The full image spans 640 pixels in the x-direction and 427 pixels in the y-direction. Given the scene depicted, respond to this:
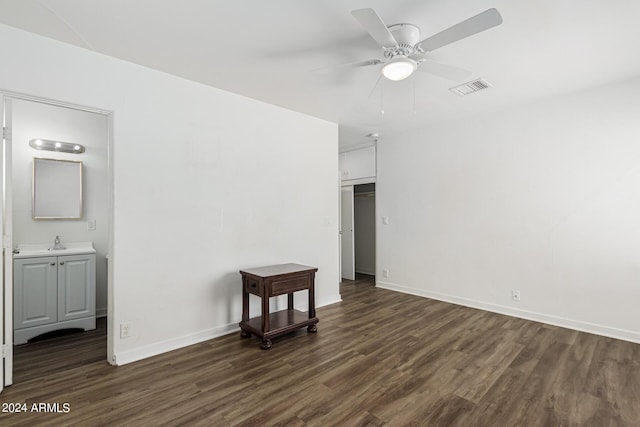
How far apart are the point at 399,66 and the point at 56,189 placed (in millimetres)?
4045

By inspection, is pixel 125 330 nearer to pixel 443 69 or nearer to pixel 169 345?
pixel 169 345

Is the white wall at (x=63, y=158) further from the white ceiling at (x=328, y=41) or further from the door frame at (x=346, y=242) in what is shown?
the door frame at (x=346, y=242)

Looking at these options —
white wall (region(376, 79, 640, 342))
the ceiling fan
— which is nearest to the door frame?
white wall (region(376, 79, 640, 342))

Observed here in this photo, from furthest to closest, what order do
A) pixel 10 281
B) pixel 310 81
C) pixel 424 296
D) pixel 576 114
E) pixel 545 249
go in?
pixel 424 296, pixel 545 249, pixel 576 114, pixel 310 81, pixel 10 281

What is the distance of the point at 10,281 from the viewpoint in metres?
2.24

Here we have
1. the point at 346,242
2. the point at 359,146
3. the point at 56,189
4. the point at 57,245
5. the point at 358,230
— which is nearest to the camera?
the point at 57,245

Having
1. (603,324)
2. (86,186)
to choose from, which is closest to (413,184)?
(603,324)

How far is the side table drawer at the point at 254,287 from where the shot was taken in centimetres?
297

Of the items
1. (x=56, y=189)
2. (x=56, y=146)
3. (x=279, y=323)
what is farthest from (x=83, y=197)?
(x=279, y=323)

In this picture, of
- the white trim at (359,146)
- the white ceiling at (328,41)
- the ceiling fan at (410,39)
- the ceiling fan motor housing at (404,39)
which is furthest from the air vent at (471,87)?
the white trim at (359,146)

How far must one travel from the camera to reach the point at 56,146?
3.52 metres

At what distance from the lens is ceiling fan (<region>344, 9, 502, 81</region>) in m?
1.75

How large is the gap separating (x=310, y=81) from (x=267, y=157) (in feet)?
3.39

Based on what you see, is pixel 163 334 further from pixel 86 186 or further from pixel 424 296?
pixel 424 296
